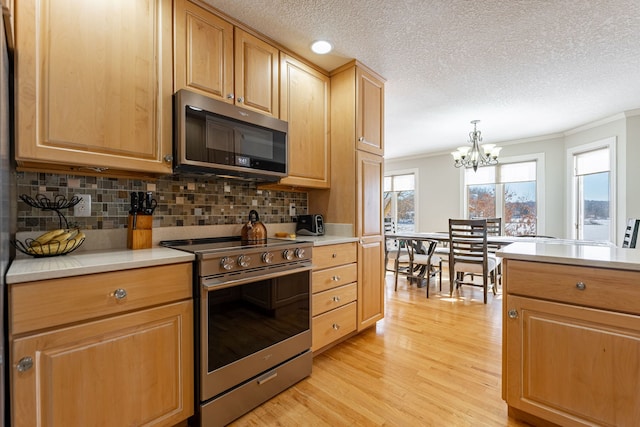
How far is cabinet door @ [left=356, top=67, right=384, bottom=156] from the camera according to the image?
241 cm

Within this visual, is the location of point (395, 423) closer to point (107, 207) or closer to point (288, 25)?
point (107, 207)

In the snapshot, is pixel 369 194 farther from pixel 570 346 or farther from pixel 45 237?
pixel 45 237

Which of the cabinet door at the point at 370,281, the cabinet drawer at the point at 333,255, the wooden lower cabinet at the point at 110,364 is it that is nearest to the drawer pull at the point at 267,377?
the wooden lower cabinet at the point at 110,364

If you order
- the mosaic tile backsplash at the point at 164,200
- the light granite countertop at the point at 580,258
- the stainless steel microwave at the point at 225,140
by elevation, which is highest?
the stainless steel microwave at the point at 225,140

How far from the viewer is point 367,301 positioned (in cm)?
252

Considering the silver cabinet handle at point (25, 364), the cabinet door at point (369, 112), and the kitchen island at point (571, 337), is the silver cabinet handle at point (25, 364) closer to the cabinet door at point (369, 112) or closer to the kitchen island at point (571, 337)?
the kitchen island at point (571, 337)

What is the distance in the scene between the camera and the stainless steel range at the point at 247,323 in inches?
55.3

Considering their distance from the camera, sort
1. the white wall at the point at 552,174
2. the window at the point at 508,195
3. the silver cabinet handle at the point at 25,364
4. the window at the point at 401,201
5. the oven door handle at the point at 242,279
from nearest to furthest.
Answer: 1. the silver cabinet handle at the point at 25,364
2. the oven door handle at the point at 242,279
3. the white wall at the point at 552,174
4. the window at the point at 508,195
5. the window at the point at 401,201

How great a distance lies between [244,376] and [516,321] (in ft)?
4.79

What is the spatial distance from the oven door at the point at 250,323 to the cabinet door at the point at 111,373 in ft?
0.33

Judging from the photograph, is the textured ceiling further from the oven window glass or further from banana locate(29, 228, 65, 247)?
the oven window glass

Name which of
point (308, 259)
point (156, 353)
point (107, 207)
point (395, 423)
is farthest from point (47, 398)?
point (395, 423)

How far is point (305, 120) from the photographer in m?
2.34

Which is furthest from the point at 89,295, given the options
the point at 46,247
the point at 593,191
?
the point at 593,191
